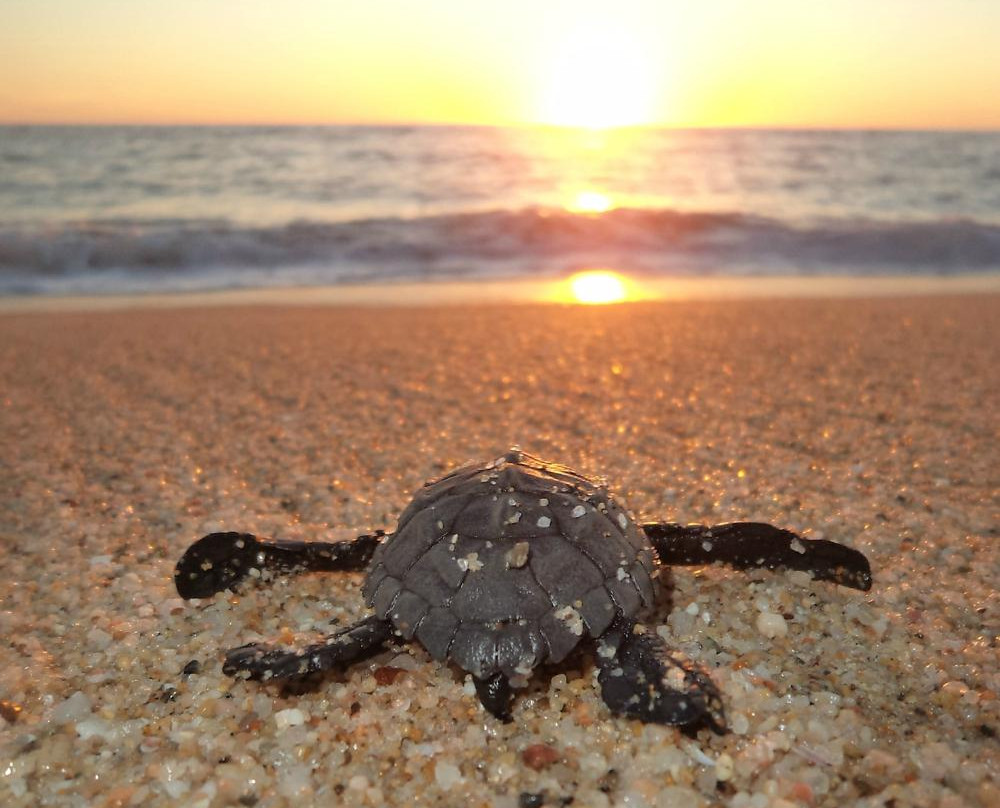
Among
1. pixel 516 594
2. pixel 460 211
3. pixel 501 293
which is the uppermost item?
pixel 460 211

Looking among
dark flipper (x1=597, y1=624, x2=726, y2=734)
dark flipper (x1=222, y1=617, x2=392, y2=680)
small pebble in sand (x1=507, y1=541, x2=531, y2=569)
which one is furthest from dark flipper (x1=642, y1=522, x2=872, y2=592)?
dark flipper (x1=222, y1=617, x2=392, y2=680)

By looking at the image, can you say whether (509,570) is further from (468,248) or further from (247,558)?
(468,248)

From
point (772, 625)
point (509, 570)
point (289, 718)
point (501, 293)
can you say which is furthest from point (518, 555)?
point (501, 293)

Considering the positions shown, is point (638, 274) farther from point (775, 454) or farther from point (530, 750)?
point (530, 750)

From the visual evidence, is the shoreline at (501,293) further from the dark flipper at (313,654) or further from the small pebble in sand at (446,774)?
the small pebble in sand at (446,774)

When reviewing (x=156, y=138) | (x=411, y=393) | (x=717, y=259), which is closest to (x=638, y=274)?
(x=717, y=259)

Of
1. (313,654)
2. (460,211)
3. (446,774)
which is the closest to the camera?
(446,774)

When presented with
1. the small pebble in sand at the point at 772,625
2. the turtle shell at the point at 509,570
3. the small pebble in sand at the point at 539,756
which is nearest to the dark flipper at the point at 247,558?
the turtle shell at the point at 509,570
